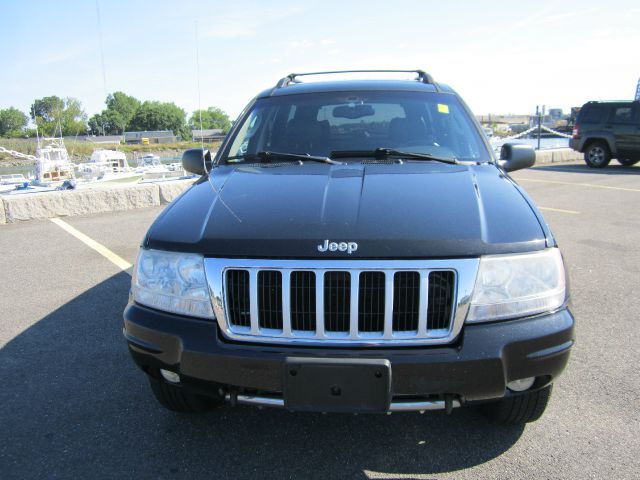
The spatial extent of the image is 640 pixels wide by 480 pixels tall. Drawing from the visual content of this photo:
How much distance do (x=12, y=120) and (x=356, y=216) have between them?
15283 cm

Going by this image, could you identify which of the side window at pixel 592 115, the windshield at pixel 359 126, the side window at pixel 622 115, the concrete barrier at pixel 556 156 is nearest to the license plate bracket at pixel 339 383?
the windshield at pixel 359 126

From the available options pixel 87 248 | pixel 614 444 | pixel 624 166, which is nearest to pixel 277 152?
pixel 614 444

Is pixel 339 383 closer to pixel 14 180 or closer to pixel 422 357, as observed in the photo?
pixel 422 357

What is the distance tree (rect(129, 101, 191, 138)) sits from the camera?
465 ft

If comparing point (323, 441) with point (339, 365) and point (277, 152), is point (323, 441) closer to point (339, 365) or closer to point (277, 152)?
point (339, 365)

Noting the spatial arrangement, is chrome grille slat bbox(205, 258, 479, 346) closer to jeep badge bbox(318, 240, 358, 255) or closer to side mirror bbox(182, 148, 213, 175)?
jeep badge bbox(318, 240, 358, 255)

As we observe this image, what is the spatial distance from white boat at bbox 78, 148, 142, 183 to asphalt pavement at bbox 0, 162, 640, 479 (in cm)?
3941

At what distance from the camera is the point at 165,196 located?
968 cm

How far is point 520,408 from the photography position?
2375 millimetres

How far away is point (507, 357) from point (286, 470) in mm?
1080

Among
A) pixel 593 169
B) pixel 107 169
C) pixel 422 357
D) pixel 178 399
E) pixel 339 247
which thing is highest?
pixel 339 247

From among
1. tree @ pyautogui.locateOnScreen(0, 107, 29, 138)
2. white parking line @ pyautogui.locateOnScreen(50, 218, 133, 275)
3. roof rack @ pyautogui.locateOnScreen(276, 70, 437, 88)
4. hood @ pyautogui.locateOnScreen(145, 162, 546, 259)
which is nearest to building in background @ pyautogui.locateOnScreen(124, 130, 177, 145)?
tree @ pyautogui.locateOnScreen(0, 107, 29, 138)

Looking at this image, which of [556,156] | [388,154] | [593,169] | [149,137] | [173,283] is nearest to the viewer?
[173,283]

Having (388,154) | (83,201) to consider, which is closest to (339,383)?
(388,154)
